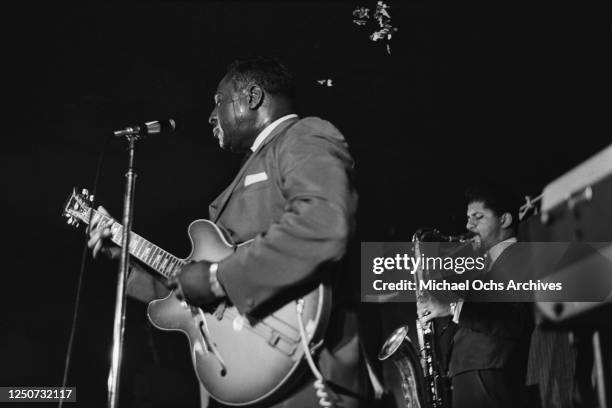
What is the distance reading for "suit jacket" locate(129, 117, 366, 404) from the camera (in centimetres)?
187

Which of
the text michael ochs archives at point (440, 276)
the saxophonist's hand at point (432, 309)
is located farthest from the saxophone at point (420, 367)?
the text michael ochs archives at point (440, 276)

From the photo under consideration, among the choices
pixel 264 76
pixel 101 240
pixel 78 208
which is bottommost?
pixel 101 240

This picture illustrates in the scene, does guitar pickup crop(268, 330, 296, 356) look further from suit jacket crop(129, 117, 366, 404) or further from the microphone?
the microphone

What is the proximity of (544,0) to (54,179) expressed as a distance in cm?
430

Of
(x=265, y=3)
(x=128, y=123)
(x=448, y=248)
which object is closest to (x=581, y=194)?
(x=265, y=3)

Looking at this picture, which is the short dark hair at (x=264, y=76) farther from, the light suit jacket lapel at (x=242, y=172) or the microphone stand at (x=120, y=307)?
the microphone stand at (x=120, y=307)

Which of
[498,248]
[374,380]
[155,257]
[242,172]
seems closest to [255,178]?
[242,172]

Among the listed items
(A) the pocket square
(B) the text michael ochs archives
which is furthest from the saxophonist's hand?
(A) the pocket square

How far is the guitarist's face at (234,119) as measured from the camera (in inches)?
99.0

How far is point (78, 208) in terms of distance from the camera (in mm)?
3289

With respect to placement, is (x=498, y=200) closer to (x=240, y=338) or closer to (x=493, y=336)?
(x=493, y=336)

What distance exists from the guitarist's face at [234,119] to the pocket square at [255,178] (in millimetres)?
288

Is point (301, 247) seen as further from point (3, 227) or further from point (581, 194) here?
point (3, 227)

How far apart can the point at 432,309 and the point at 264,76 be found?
9.14ft
